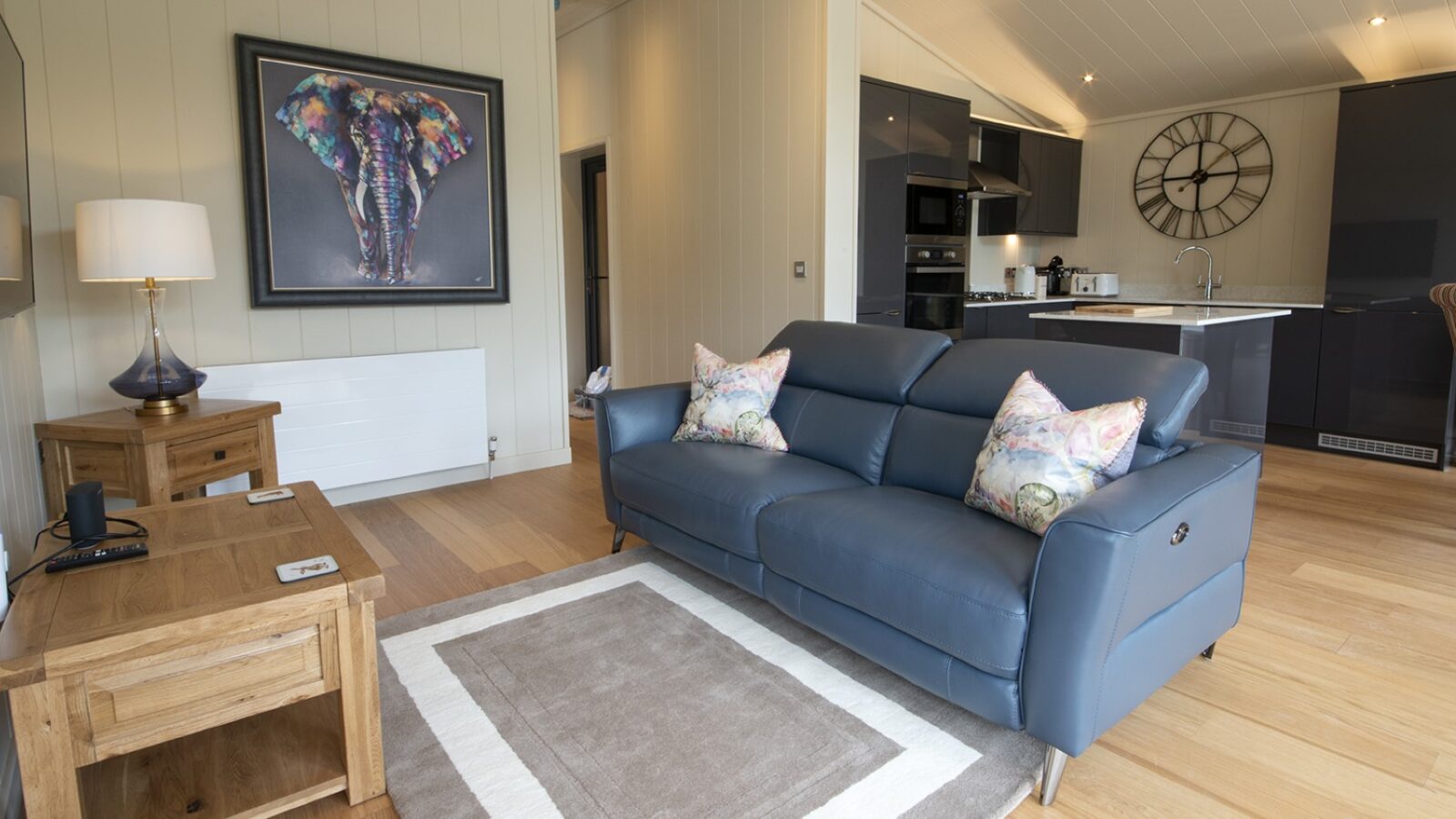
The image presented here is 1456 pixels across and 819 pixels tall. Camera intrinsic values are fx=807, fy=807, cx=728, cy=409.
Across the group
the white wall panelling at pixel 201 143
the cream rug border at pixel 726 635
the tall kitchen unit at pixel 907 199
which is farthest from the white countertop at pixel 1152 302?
the cream rug border at pixel 726 635

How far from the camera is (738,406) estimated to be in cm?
301

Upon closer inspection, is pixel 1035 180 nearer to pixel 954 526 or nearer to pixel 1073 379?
pixel 1073 379

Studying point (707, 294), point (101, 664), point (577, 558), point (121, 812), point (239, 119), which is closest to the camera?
point (101, 664)

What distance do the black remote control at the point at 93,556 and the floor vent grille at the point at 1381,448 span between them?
19.2 ft

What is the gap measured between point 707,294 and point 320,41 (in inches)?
96.5

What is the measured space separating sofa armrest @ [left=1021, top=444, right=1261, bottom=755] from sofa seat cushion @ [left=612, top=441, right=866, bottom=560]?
0.94 meters

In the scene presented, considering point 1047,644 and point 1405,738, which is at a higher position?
point 1047,644

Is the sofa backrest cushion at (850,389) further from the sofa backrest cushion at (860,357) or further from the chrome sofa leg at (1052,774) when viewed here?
the chrome sofa leg at (1052,774)

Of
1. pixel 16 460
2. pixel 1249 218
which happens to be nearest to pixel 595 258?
pixel 16 460

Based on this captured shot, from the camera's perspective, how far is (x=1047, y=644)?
1.63m

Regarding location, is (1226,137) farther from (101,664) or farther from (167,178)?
(101,664)

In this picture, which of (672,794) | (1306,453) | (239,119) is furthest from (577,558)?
(1306,453)

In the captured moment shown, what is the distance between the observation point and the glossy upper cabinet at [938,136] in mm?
4824

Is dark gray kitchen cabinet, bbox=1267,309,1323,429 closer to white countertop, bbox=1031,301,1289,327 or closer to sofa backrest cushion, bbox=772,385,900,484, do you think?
white countertop, bbox=1031,301,1289,327
